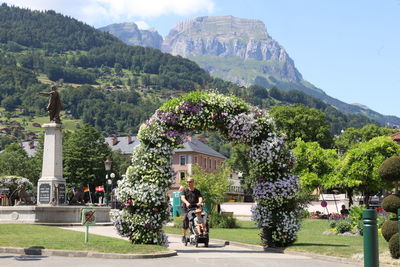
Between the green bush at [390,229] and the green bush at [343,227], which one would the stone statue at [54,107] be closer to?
the green bush at [343,227]

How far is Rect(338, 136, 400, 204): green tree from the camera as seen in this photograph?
50594mm

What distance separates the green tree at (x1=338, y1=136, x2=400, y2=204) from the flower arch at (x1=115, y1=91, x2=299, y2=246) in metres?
34.2

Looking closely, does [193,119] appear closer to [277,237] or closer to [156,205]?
[156,205]

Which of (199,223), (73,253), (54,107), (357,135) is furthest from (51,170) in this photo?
(357,135)

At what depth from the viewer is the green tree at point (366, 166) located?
50594mm

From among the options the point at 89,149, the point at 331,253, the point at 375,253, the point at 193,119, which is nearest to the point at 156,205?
the point at 193,119

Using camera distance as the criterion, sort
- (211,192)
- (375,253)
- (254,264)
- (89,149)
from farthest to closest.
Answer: (89,149)
(211,192)
(254,264)
(375,253)

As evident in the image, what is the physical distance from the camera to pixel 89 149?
300ft

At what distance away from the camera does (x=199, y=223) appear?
17.6 m

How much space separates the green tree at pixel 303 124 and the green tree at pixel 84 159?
1199 inches

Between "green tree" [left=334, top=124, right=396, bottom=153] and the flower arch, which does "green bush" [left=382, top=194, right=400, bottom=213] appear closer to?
the flower arch

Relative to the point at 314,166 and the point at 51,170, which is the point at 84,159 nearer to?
the point at 314,166

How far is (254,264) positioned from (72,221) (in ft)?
61.5

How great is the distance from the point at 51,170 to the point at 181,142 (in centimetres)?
1561
